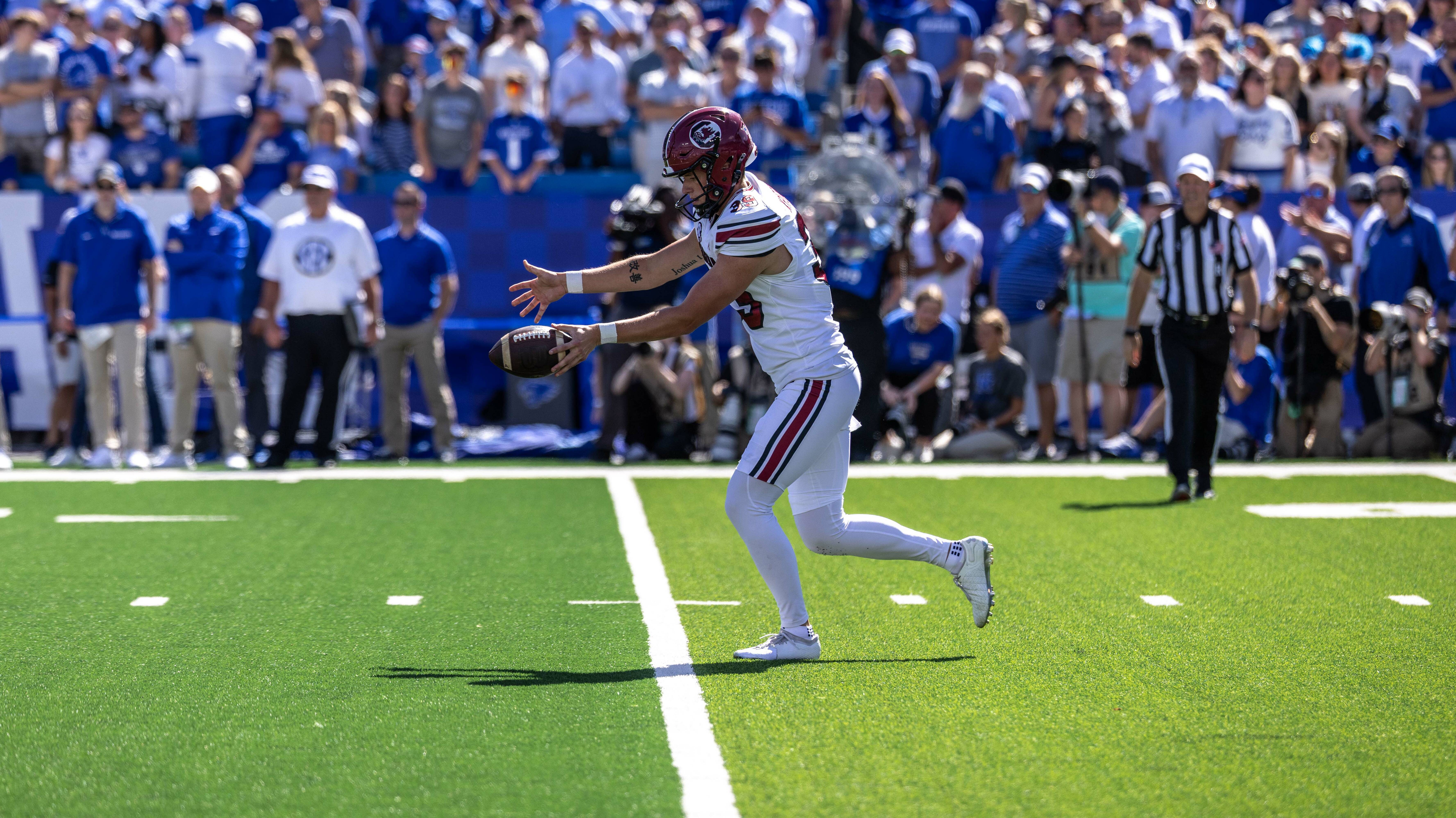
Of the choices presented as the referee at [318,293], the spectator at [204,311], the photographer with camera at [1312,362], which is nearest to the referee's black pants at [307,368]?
the referee at [318,293]

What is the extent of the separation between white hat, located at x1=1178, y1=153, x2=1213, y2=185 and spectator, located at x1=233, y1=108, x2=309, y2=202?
7.90 m

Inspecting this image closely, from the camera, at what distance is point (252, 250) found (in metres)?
12.7

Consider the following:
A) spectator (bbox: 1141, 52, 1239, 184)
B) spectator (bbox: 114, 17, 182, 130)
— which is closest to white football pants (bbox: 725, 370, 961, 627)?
spectator (bbox: 1141, 52, 1239, 184)

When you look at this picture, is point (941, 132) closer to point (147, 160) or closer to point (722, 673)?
point (147, 160)

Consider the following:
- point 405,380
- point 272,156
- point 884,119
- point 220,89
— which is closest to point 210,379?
point 405,380

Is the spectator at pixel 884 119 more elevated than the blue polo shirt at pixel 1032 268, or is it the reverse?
the spectator at pixel 884 119

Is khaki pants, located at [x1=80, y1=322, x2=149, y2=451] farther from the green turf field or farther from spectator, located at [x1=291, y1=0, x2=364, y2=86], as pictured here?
spectator, located at [x1=291, y1=0, x2=364, y2=86]

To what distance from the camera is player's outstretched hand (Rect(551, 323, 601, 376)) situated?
5.03 metres

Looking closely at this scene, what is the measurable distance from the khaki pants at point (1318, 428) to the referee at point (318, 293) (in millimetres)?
6667

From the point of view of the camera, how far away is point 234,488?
34.7ft

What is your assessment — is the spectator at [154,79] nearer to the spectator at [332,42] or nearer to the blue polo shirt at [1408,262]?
the spectator at [332,42]

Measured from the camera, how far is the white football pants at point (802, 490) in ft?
17.4

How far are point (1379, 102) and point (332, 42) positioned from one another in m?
9.68

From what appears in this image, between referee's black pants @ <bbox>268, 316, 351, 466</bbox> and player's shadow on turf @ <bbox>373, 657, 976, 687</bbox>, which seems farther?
referee's black pants @ <bbox>268, 316, 351, 466</bbox>
